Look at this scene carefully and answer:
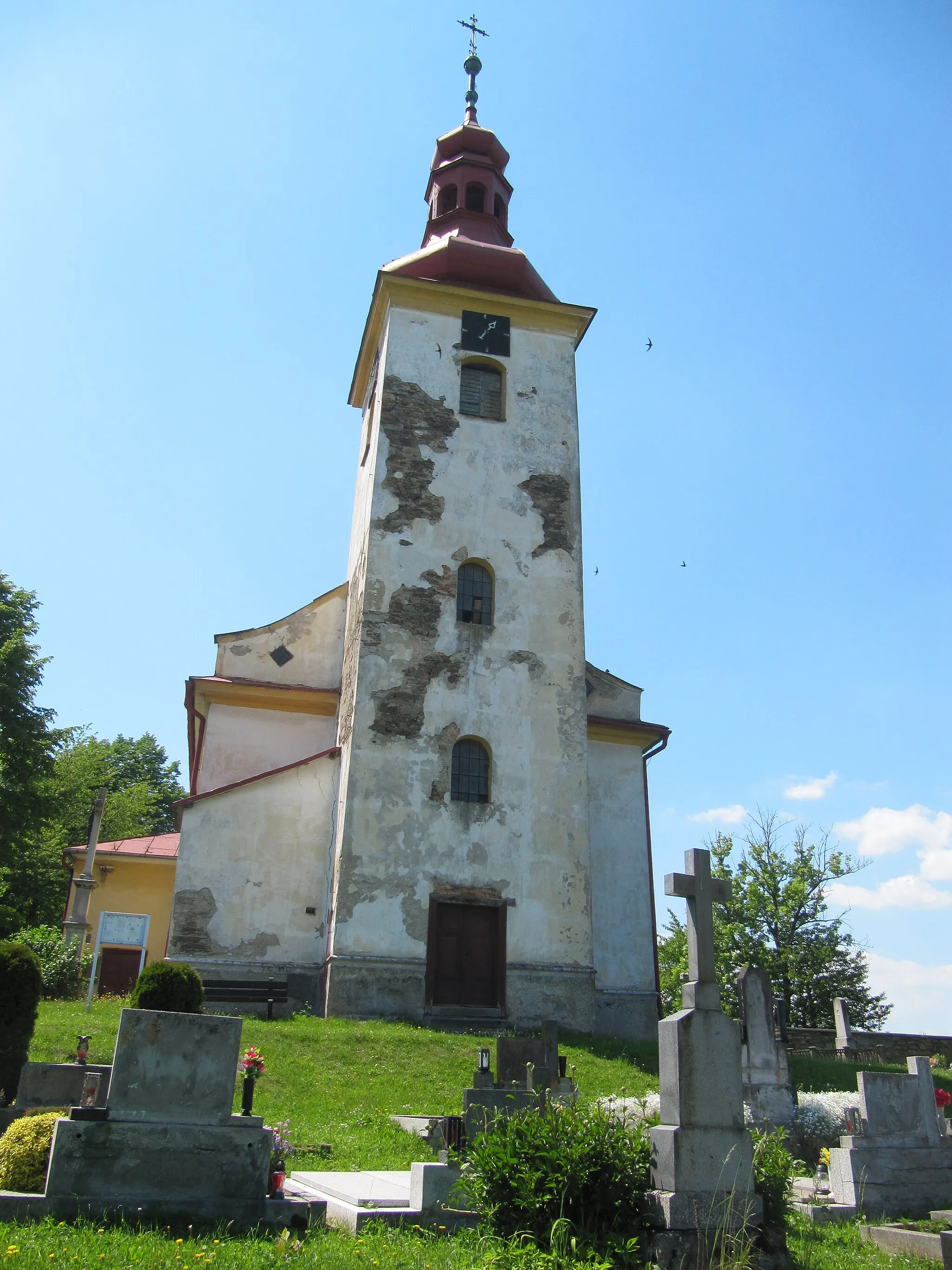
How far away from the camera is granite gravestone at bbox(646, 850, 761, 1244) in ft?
21.4

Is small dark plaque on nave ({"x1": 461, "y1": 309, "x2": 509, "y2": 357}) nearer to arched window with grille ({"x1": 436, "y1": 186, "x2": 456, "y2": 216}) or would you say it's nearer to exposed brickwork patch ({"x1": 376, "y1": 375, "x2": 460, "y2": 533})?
exposed brickwork patch ({"x1": 376, "y1": 375, "x2": 460, "y2": 533})

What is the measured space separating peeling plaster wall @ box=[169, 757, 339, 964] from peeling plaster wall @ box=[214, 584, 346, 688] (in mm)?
3571

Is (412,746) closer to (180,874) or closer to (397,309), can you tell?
(180,874)

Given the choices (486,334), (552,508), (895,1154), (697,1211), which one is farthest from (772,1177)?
(486,334)

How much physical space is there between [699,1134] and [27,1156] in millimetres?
4382

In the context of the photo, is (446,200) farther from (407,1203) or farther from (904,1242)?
(904,1242)

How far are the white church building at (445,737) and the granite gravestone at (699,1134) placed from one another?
35.0ft

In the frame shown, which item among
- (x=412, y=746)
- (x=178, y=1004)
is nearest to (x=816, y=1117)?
(x=178, y=1004)

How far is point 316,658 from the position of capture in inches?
902

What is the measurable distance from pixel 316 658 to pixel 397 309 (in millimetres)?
7772

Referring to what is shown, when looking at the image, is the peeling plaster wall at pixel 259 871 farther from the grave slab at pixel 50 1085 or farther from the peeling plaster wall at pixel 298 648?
the grave slab at pixel 50 1085

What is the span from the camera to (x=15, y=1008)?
345 inches

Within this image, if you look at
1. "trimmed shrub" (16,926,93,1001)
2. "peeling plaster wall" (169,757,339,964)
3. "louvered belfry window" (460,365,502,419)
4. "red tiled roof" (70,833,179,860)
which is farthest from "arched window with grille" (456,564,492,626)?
"trimmed shrub" (16,926,93,1001)

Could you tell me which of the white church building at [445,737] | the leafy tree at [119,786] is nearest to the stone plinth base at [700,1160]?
the white church building at [445,737]
